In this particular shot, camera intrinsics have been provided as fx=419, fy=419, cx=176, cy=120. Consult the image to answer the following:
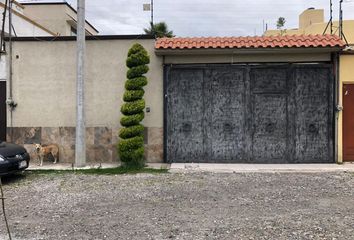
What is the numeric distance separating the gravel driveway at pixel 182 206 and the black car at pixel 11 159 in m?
0.33

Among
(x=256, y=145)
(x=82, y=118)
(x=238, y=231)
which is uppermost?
(x=82, y=118)

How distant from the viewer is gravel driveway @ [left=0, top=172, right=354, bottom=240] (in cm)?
610

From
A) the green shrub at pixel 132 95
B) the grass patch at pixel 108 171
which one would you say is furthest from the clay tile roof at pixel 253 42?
the grass patch at pixel 108 171

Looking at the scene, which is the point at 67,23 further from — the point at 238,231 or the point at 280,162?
the point at 238,231

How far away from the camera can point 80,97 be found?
11.9 meters

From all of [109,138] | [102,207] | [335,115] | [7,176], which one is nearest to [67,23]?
[109,138]

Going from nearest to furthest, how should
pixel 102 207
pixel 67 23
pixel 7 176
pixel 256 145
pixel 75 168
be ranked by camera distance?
1. pixel 102 207
2. pixel 7 176
3. pixel 75 168
4. pixel 256 145
5. pixel 67 23

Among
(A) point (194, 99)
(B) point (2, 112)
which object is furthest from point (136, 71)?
(B) point (2, 112)

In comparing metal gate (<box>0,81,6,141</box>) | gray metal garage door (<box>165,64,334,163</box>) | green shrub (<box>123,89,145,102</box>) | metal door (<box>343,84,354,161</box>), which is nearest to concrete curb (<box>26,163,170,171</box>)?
gray metal garage door (<box>165,64,334,163</box>)

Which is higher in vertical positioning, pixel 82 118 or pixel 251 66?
pixel 251 66

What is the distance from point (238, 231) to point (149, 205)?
2114 millimetres

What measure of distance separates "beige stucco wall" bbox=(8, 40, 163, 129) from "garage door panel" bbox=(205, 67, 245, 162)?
4.98 feet

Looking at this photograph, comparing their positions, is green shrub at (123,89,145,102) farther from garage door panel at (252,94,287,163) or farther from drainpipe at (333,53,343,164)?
drainpipe at (333,53,343,164)

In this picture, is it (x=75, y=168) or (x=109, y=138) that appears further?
(x=109, y=138)
